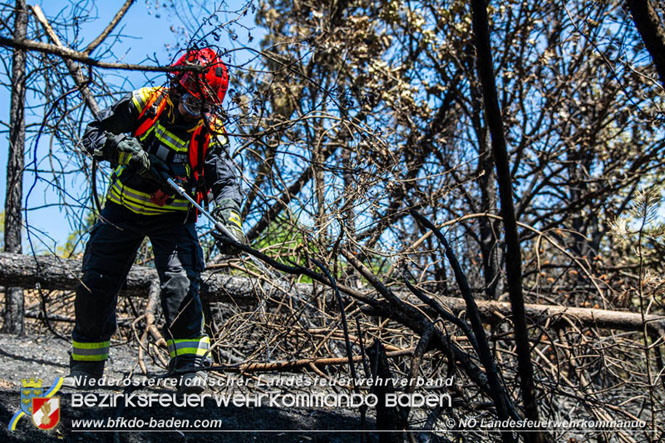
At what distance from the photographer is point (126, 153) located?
115 inches

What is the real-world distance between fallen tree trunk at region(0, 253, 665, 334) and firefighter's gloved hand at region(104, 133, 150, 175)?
52.1 inches

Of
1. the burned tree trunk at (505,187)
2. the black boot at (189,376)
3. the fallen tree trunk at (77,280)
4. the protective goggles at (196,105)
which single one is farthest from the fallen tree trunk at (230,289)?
the burned tree trunk at (505,187)

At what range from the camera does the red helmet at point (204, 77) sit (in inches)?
88.9

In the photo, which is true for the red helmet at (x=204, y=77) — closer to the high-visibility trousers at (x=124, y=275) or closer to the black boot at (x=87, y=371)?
the high-visibility trousers at (x=124, y=275)

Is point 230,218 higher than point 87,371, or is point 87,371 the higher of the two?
point 230,218

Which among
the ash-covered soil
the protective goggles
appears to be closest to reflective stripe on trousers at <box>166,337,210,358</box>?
the ash-covered soil

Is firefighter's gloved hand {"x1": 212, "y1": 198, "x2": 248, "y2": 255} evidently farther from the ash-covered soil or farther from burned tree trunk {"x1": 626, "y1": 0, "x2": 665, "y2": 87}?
burned tree trunk {"x1": 626, "y1": 0, "x2": 665, "y2": 87}

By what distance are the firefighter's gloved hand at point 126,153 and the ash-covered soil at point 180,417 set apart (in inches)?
47.9

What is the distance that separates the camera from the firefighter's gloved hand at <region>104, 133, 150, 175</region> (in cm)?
291

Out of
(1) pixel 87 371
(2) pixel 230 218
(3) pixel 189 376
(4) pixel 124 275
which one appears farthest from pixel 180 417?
(2) pixel 230 218

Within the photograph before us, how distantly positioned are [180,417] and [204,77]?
174 cm

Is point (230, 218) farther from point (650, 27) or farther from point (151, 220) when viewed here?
point (650, 27)

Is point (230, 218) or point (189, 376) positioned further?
point (230, 218)

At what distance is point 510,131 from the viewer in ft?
19.4
